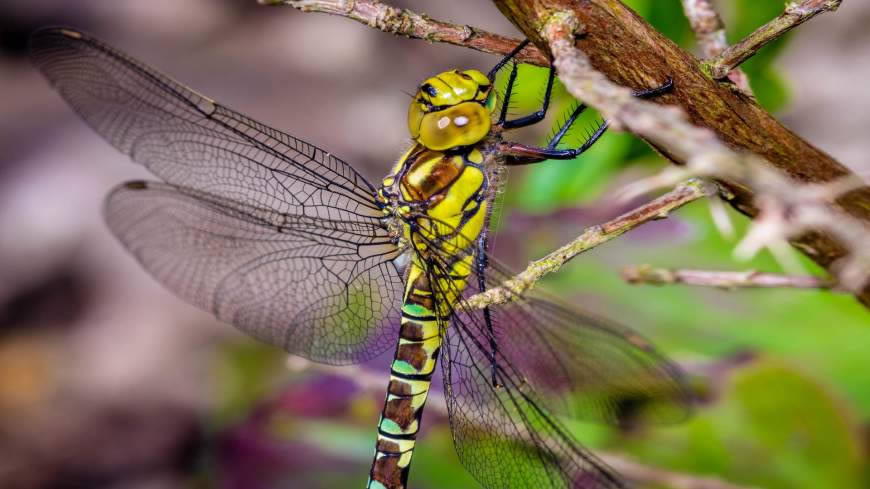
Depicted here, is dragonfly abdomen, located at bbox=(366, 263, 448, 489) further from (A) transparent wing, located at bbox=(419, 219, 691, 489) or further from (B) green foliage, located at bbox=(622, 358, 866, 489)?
(B) green foliage, located at bbox=(622, 358, 866, 489)

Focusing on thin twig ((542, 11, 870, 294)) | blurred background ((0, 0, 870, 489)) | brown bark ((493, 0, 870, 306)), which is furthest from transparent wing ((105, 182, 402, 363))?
thin twig ((542, 11, 870, 294))

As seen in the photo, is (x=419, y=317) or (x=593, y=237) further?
(x=419, y=317)

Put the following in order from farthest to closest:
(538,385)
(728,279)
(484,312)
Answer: (538,385)
(484,312)
(728,279)

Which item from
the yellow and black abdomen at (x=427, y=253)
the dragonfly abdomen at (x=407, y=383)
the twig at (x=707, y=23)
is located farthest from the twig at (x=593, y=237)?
the dragonfly abdomen at (x=407, y=383)

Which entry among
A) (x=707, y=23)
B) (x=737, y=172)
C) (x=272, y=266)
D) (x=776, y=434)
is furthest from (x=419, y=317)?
(x=737, y=172)

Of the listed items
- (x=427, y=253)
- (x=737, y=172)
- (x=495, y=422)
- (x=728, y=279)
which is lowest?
(x=737, y=172)

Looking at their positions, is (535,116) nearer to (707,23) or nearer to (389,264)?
(707,23)

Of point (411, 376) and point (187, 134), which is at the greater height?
point (187, 134)

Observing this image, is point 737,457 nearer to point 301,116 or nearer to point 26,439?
point 301,116

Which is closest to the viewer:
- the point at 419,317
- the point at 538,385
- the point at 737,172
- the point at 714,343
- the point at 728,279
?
the point at 737,172
